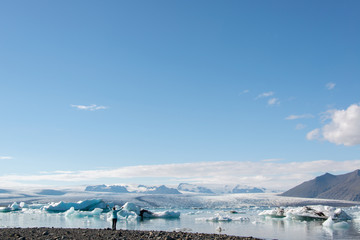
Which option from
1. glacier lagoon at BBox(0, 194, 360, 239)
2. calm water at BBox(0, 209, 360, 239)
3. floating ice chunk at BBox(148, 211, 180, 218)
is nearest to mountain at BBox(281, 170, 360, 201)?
glacier lagoon at BBox(0, 194, 360, 239)

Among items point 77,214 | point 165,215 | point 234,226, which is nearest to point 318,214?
point 234,226

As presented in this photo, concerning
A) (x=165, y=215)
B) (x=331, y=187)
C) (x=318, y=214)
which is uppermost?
(x=165, y=215)

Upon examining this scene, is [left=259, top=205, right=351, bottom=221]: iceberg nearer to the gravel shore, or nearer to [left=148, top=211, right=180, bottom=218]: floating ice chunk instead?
[left=148, top=211, right=180, bottom=218]: floating ice chunk

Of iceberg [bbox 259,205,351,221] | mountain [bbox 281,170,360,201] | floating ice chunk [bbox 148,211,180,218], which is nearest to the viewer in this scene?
iceberg [bbox 259,205,351,221]

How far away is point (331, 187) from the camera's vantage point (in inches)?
6688

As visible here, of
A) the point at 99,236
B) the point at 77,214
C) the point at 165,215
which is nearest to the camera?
the point at 99,236

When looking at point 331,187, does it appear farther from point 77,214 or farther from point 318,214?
point 77,214

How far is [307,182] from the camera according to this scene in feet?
615

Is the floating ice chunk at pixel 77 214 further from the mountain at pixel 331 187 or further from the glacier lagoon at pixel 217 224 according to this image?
the mountain at pixel 331 187

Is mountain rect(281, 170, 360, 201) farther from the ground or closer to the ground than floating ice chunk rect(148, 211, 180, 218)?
closer to the ground

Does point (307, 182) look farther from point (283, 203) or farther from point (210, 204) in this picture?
point (210, 204)

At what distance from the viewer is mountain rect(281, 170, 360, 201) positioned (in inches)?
5684

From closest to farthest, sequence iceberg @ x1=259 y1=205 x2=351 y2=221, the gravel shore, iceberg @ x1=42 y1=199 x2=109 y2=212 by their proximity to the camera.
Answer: the gravel shore, iceberg @ x1=259 y1=205 x2=351 y2=221, iceberg @ x1=42 y1=199 x2=109 y2=212

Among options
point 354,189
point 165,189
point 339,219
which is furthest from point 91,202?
point 165,189
